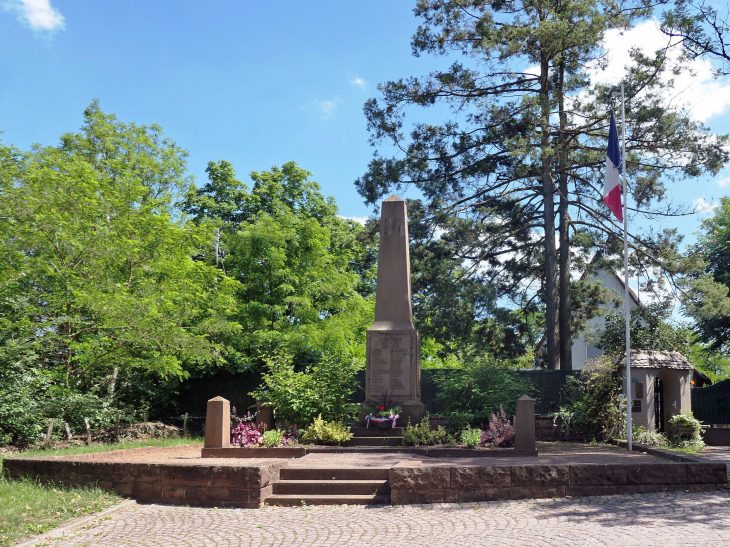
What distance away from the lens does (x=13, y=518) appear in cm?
652

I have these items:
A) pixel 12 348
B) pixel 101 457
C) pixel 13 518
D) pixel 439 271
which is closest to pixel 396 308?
pixel 439 271

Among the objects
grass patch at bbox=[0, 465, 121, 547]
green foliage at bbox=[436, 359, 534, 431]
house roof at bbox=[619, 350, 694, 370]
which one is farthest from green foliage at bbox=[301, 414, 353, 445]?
house roof at bbox=[619, 350, 694, 370]

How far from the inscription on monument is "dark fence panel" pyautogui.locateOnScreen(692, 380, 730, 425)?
10659 mm

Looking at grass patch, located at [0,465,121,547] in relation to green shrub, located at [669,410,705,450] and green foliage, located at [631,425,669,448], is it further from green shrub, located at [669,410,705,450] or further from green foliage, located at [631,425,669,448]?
green shrub, located at [669,410,705,450]

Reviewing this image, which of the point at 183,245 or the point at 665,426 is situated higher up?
the point at 183,245

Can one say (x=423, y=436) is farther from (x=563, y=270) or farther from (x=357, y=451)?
(x=563, y=270)

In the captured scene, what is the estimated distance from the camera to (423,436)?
12.0 meters

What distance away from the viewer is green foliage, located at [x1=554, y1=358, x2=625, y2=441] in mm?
14555

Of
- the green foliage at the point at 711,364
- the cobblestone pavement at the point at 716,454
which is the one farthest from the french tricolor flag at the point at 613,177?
the green foliage at the point at 711,364

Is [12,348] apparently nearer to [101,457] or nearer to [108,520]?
[101,457]

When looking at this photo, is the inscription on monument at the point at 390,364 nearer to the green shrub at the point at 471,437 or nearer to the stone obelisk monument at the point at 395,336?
the stone obelisk monument at the point at 395,336

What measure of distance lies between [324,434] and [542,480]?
526 cm

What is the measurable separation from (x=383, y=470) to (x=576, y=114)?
1479 centimetres

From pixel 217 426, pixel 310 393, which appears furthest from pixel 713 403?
pixel 217 426
